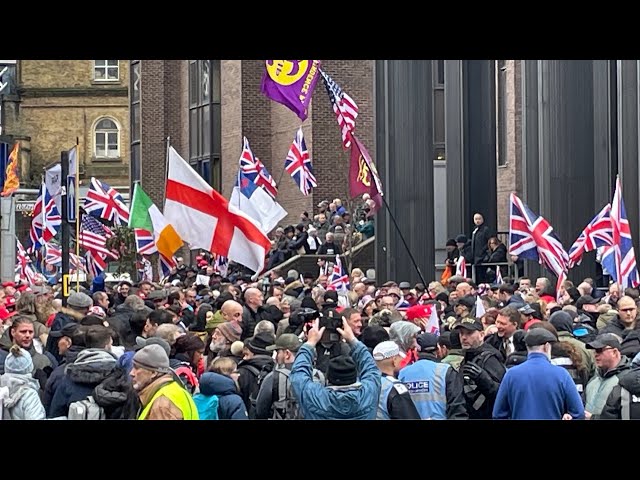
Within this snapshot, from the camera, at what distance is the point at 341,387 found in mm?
8141

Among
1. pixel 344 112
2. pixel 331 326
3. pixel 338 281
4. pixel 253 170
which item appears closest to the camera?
pixel 331 326

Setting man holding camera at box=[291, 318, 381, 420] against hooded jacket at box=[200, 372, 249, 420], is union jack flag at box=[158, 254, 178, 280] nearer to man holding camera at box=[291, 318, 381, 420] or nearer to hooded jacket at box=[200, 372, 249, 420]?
hooded jacket at box=[200, 372, 249, 420]

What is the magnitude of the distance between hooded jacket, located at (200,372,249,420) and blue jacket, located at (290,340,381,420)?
0.71 m

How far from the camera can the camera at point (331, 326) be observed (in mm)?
8539

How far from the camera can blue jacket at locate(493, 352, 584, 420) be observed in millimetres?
8680

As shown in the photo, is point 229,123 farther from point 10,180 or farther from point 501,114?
point 10,180

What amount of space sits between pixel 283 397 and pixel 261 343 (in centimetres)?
163

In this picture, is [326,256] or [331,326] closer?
[331,326]

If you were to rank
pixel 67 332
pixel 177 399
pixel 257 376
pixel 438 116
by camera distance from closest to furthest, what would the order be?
pixel 177 399
pixel 257 376
pixel 67 332
pixel 438 116

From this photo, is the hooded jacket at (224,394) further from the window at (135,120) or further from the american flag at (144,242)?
the window at (135,120)

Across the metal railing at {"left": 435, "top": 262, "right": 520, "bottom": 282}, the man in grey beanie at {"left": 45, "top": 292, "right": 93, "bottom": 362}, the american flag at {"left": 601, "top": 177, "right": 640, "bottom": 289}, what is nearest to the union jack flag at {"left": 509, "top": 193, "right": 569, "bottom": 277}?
the american flag at {"left": 601, "top": 177, "right": 640, "bottom": 289}

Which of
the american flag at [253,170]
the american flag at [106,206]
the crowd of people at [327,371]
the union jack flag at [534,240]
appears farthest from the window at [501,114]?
the crowd of people at [327,371]

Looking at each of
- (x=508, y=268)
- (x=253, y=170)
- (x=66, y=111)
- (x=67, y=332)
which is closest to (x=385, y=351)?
(x=67, y=332)
